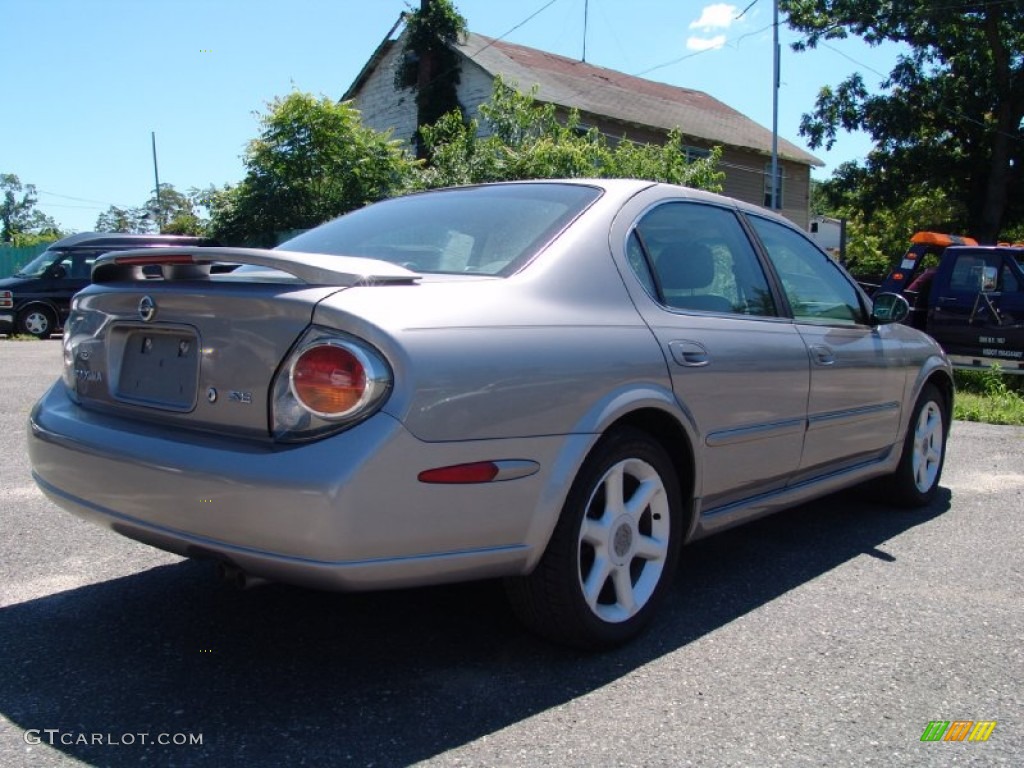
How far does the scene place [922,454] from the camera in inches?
203

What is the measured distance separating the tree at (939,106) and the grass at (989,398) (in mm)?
14689

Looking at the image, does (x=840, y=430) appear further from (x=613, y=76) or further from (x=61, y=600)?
(x=613, y=76)

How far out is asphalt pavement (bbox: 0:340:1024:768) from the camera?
2.41 metres

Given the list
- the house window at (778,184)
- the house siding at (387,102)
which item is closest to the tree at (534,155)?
the house siding at (387,102)

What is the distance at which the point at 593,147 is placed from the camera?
16859mm

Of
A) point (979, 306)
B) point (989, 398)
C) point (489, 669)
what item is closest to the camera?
point (489, 669)

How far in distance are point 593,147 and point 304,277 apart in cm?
1498

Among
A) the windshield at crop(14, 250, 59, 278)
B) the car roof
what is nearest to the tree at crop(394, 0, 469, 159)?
the car roof

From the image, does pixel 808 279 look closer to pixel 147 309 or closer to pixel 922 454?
pixel 922 454

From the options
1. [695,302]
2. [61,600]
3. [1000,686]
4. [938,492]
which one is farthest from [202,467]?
[938,492]

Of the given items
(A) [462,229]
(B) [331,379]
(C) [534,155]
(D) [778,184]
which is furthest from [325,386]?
(D) [778,184]

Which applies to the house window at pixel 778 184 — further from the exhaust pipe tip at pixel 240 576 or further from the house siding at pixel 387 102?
the exhaust pipe tip at pixel 240 576

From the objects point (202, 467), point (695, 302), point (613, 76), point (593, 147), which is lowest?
point (202, 467)

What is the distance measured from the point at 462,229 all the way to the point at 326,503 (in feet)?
4.43
